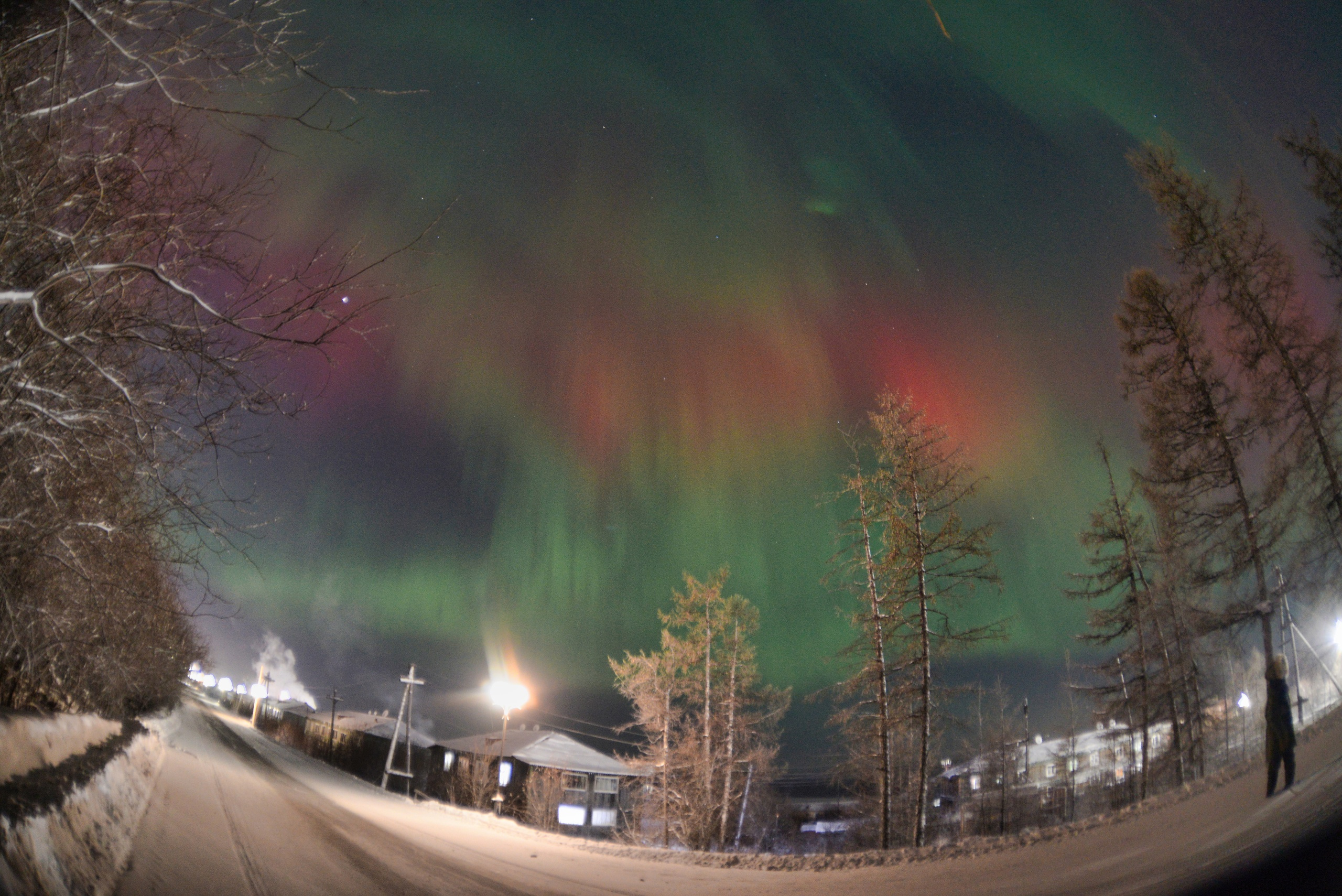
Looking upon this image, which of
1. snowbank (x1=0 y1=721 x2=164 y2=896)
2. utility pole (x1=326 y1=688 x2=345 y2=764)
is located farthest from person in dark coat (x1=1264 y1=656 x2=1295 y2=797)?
utility pole (x1=326 y1=688 x2=345 y2=764)

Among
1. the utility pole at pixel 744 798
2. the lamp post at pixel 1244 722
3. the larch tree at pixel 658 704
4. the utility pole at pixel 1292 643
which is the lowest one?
the utility pole at pixel 744 798

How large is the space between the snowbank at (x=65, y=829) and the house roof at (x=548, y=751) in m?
33.3

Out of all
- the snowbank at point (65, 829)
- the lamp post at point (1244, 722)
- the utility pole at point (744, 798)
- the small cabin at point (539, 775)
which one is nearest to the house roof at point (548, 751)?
the small cabin at point (539, 775)

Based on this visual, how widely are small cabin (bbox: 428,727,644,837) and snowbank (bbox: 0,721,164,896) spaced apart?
90.5 feet

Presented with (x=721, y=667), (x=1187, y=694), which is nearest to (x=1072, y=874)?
(x=1187, y=694)

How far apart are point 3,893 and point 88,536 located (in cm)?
302

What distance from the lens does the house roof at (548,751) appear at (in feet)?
116

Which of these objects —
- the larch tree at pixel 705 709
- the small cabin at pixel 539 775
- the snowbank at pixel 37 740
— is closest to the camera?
the snowbank at pixel 37 740

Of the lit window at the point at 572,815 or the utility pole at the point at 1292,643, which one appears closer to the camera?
the utility pole at the point at 1292,643

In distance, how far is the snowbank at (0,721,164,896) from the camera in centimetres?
172

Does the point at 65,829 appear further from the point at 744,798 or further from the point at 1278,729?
the point at 744,798

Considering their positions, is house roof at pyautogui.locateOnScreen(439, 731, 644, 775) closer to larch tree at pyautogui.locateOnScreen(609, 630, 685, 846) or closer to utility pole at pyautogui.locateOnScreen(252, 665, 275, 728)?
larch tree at pyautogui.locateOnScreen(609, 630, 685, 846)

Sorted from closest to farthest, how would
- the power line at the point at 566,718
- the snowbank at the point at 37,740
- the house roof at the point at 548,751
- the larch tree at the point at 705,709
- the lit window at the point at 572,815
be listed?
the snowbank at the point at 37,740, the larch tree at the point at 705,709, the lit window at the point at 572,815, the house roof at the point at 548,751, the power line at the point at 566,718

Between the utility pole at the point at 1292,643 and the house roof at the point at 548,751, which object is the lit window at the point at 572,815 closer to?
the house roof at the point at 548,751
